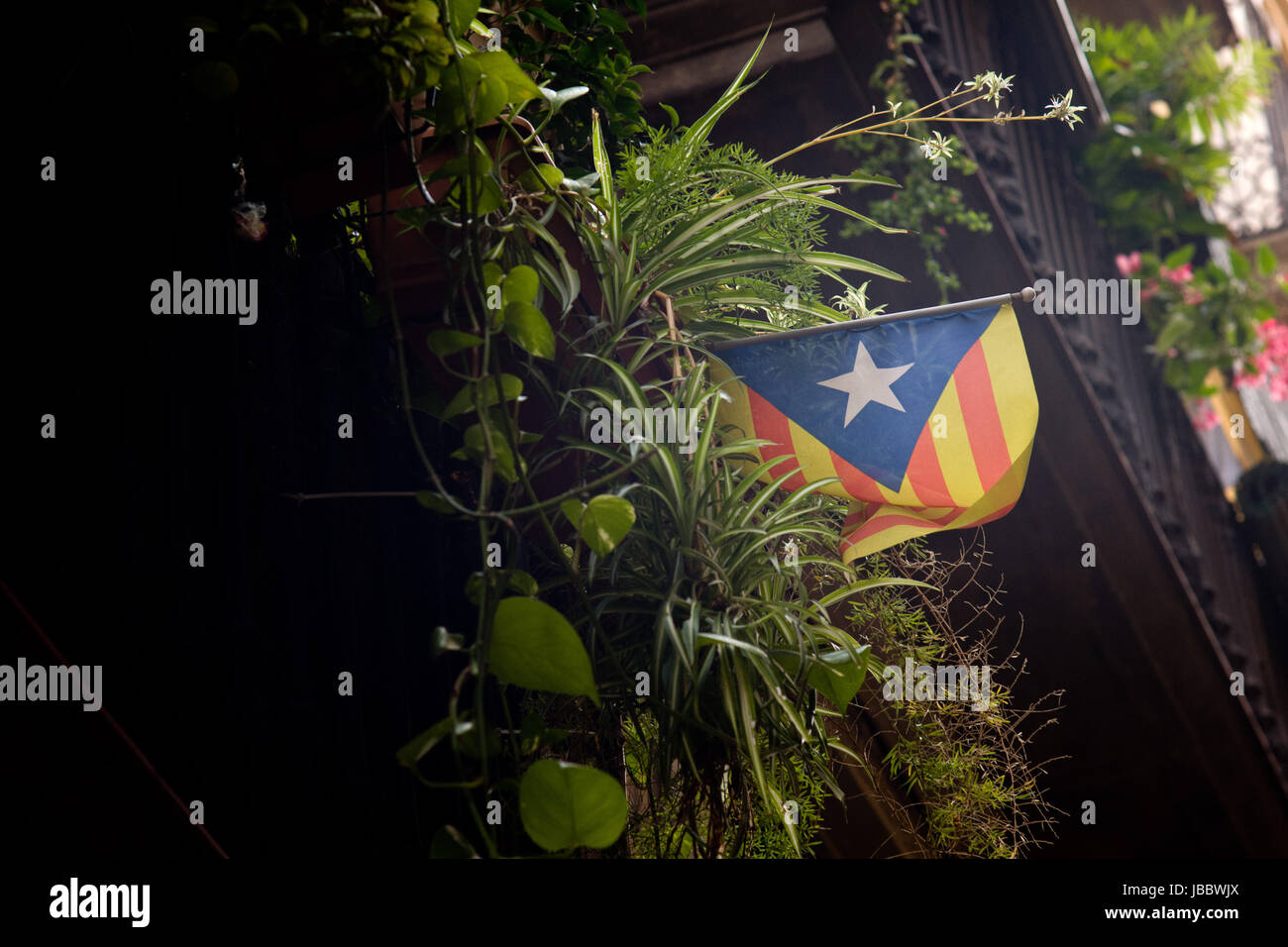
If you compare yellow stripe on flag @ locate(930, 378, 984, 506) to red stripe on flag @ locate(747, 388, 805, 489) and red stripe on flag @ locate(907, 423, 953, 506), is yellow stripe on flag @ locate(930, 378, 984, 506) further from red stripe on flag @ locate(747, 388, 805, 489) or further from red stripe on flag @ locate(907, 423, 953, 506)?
red stripe on flag @ locate(747, 388, 805, 489)

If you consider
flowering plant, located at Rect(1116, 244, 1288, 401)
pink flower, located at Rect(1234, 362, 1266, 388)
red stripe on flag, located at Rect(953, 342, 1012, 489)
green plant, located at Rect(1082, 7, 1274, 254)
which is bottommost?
red stripe on flag, located at Rect(953, 342, 1012, 489)

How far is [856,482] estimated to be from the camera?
4.45 ft

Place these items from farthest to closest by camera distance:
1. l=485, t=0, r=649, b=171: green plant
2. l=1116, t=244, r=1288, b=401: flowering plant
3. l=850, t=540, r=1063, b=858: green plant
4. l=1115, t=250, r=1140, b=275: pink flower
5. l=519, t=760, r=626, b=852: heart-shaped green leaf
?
l=1115, t=250, r=1140, b=275: pink flower < l=1116, t=244, r=1288, b=401: flowering plant < l=850, t=540, r=1063, b=858: green plant < l=485, t=0, r=649, b=171: green plant < l=519, t=760, r=626, b=852: heart-shaped green leaf

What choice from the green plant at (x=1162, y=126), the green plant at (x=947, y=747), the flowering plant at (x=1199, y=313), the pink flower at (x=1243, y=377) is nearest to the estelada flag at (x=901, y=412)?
the green plant at (x=947, y=747)

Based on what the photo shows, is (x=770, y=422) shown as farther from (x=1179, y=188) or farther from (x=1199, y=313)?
(x=1199, y=313)

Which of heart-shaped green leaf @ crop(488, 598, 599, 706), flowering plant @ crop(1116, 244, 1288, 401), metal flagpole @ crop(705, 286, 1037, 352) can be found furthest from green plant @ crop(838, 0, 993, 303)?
heart-shaped green leaf @ crop(488, 598, 599, 706)

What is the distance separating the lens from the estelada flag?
4.39 ft

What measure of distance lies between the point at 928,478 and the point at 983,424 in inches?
4.8

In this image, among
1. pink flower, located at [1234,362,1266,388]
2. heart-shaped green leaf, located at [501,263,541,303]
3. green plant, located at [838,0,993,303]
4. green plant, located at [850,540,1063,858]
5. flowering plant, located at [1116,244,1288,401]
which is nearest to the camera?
heart-shaped green leaf, located at [501,263,541,303]

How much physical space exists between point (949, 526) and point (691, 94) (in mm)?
1894

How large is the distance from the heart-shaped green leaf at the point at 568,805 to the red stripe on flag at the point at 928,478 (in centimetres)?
76

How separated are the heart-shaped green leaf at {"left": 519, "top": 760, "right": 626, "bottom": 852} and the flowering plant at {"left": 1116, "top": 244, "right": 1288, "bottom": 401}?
12.8 ft
